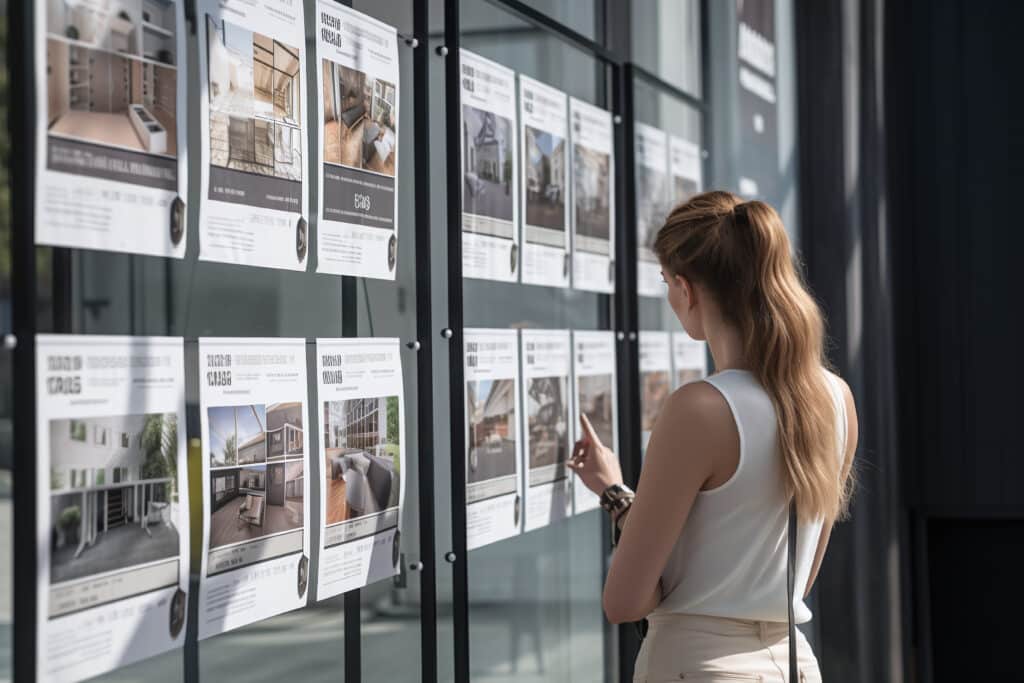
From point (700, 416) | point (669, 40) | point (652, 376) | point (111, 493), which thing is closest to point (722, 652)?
point (700, 416)

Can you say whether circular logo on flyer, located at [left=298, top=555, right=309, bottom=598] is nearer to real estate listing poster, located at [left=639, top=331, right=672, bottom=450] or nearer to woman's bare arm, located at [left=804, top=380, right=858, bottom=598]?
woman's bare arm, located at [left=804, top=380, right=858, bottom=598]

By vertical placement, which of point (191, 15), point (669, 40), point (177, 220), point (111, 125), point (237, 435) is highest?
point (669, 40)

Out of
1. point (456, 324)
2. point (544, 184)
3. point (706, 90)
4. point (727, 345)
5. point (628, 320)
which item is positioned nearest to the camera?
point (727, 345)

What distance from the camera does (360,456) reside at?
7.47ft

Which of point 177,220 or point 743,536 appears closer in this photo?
point 177,220

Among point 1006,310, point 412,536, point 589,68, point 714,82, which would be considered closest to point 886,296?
point 1006,310

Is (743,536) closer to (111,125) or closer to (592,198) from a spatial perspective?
(111,125)

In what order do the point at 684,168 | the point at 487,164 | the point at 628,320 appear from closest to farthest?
1. the point at 487,164
2. the point at 628,320
3. the point at 684,168

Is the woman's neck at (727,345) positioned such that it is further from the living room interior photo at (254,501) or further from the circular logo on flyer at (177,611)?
the circular logo on flyer at (177,611)

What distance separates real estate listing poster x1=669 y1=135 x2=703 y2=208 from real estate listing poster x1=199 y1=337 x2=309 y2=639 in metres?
1.99

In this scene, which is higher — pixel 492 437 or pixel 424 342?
pixel 424 342

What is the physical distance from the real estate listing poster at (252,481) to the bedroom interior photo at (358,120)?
39 cm

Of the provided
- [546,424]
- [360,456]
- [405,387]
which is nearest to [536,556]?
[546,424]

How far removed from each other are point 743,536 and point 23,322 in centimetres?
117
